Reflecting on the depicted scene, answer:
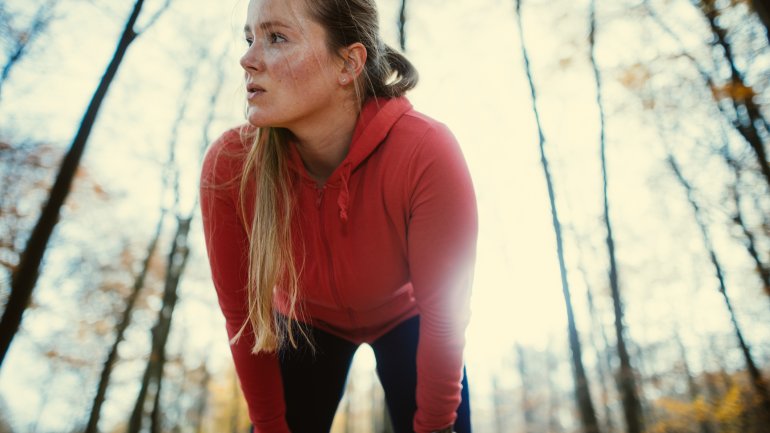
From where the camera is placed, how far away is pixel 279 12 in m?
1.67

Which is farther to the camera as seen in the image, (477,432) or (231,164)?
(477,432)

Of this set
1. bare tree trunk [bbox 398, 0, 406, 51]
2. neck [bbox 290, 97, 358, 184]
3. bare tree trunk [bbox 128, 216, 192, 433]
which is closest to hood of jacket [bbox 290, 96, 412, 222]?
neck [bbox 290, 97, 358, 184]

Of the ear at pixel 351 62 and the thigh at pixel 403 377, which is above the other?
the ear at pixel 351 62

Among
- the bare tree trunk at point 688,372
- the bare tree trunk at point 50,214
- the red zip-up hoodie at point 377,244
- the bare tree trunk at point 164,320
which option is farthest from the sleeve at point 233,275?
the bare tree trunk at point 688,372

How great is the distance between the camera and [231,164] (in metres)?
1.82

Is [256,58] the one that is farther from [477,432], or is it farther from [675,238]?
[477,432]

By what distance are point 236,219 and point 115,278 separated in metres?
17.5

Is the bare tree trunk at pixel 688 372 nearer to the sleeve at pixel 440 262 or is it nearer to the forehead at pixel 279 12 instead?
the sleeve at pixel 440 262

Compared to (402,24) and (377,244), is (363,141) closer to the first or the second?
(377,244)

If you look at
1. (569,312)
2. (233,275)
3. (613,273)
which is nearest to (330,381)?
(233,275)

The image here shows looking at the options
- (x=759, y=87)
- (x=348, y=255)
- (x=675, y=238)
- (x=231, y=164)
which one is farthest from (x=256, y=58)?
(x=675, y=238)

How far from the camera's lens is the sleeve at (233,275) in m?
1.75

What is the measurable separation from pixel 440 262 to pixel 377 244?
266 millimetres

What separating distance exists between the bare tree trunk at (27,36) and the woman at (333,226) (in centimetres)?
1190
